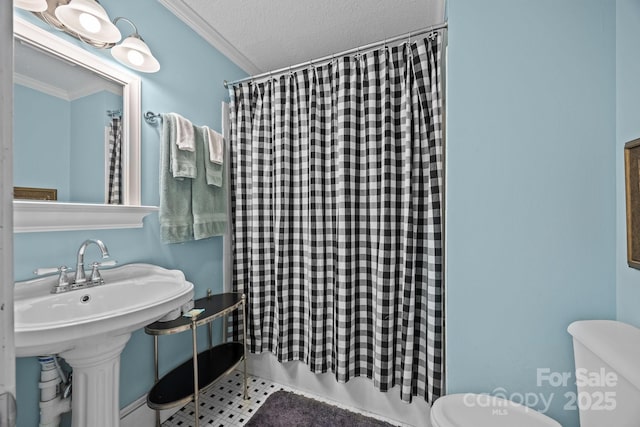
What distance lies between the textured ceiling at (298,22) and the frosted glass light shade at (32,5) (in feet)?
2.12

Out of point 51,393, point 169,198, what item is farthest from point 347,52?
point 51,393

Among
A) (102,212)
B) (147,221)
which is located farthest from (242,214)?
(102,212)

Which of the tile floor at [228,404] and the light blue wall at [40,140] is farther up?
the light blue wall at [40,140]

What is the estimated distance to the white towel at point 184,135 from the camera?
141cm

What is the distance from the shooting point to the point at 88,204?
1086 mm

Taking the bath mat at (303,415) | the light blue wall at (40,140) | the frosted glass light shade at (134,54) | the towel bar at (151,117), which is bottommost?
the bath mat at (303,415)

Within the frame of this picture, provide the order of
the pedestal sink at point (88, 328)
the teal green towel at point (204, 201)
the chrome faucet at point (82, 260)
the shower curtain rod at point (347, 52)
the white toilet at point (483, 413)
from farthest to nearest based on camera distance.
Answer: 1. the teal green towel at point (204, 201)
2. the shower curtain rod at point (347, 52)
3. the chrome faucet at point (82, 260)
4. the white toilet at point (483, 413)
5. the pedestal sink at point (88, 328)

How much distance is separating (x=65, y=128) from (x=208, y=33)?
1.08 meters

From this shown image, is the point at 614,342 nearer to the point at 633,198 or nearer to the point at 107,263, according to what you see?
the point at 633,198

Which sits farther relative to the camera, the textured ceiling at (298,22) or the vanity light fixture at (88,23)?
the textured ceiling at (298,22)

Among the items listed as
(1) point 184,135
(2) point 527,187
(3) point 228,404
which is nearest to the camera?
(2) point 527,187

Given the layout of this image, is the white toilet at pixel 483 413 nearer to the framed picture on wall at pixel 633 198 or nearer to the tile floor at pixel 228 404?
the framed picture on wall at pixel 633 198

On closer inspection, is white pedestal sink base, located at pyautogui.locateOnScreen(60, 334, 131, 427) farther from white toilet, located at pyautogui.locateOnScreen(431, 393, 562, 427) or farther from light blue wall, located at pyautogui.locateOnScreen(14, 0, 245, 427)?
white toilet, located at pyautogui.locateOnScreen(431, 393, 562, 427)

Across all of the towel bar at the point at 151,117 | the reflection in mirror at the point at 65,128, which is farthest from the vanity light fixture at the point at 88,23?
the towel bar at the point at 151,117
